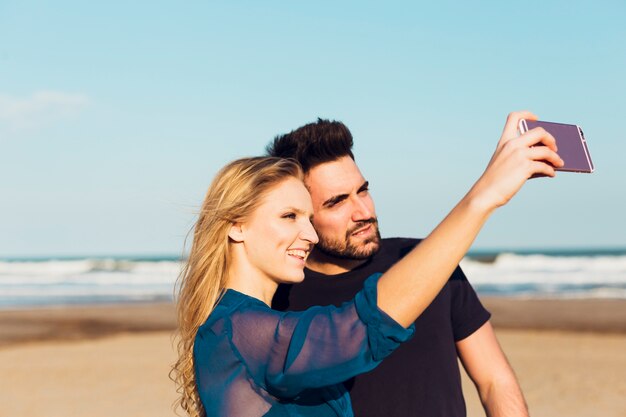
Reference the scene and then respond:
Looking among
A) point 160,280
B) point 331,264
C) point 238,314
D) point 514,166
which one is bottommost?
point 160,280

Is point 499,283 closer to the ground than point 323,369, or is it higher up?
closer to the ground

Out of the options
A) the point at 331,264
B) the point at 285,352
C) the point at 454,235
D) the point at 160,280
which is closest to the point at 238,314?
the point at 285,352

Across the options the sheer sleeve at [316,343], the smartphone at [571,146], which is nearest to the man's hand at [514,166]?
the smartphone at [571,146]

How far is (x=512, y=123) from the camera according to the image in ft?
6.76

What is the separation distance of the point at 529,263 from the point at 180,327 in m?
38.5

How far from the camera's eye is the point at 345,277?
3697mm

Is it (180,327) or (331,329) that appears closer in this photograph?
(331,329)

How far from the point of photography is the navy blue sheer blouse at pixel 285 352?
6.37ft

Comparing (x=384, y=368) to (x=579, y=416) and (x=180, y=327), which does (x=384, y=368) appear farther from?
(x=579, y=416)

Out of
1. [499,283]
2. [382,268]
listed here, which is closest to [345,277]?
[382,268]

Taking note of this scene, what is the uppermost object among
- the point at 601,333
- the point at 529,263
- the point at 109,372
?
the point at 109,372

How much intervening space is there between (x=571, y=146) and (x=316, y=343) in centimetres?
89

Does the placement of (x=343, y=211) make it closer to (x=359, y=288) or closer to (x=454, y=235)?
(x=359, y=288)

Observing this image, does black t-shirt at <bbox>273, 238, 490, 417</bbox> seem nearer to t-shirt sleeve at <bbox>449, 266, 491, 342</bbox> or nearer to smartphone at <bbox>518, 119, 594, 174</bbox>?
t-shirt sleeve at <bbox>449, 266, 491, 342</bbox>
